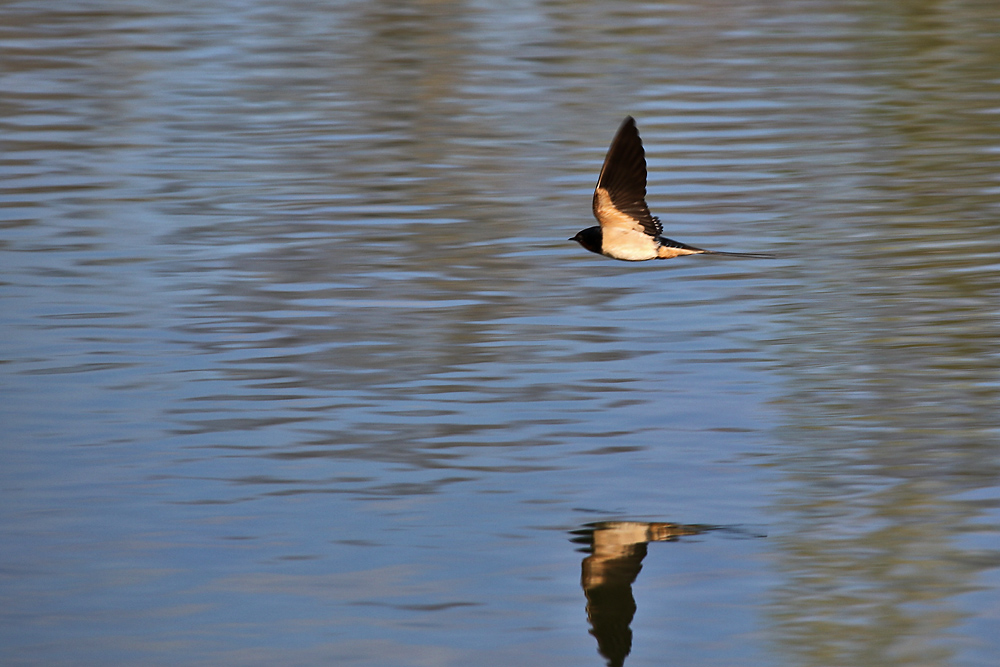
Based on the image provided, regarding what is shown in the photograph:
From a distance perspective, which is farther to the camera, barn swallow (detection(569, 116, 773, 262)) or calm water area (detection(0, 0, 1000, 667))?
barn swallow (detection(569, 116, 773, 262))

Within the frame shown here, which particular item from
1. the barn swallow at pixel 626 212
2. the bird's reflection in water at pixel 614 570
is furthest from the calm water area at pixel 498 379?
the barn swallow at pixel 626 212

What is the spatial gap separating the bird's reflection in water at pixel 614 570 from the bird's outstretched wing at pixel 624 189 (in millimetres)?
1740

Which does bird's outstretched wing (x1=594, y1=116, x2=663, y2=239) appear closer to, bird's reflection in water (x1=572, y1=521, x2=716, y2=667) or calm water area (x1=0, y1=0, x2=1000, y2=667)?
calm water area (x1=0, y1=0, x2=1000, y2=667)

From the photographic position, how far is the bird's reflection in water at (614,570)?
5.32 m

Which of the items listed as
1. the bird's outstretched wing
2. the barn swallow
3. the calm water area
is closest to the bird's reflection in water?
the calm water area

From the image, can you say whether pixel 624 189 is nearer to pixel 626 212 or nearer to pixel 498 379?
pixel 626 212

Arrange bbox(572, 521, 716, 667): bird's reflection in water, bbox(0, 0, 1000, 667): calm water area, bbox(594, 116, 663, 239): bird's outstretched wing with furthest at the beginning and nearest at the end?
bbox(594, 116, 663, 239): bird's outstretched wing
bbox(0, 0, 1000, 667): calm water area
bbox(572, 521, 716, 667): bird's reflection in water

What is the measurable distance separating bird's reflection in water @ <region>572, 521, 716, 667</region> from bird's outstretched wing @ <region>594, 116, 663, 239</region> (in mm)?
1740

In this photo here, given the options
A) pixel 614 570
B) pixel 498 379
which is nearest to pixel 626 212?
pixel 498 379

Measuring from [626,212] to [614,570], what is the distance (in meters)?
2.19

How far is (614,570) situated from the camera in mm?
5719

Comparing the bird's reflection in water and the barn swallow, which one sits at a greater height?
the barn swallow

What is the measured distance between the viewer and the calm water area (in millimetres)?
5492

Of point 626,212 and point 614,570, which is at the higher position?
point 626,212
